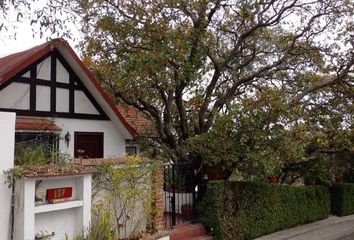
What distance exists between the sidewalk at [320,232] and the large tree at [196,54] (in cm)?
413

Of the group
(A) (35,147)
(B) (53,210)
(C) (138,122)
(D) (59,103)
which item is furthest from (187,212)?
(C) (138,122)

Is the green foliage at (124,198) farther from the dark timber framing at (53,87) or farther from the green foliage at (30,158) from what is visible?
the dark timber framing at (53,87)

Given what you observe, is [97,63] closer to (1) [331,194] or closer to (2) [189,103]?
(2) [189,103]

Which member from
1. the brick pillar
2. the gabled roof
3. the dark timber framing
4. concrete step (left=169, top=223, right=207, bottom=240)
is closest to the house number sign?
the brick pillar

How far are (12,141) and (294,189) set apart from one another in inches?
429

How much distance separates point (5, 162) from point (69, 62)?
7007 mm

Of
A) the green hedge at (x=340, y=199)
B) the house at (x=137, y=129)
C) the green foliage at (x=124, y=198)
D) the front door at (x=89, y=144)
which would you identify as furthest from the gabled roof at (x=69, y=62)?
the green hedge at (x=340, y=199)

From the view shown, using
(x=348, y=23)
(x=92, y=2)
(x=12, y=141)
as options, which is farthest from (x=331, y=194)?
(x=12, y=141)

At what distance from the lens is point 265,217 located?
12.8m

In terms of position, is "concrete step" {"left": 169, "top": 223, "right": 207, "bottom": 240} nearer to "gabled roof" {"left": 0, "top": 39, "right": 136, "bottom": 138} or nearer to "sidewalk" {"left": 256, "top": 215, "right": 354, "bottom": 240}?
"sidewalk" {"left": 256, "top": 215, "right": 354, "bottom": 240}

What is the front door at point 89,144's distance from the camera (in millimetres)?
14023

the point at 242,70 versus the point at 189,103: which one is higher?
the point at 242,70

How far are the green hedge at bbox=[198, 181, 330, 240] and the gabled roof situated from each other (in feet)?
16.0

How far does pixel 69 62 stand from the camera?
13359mm
